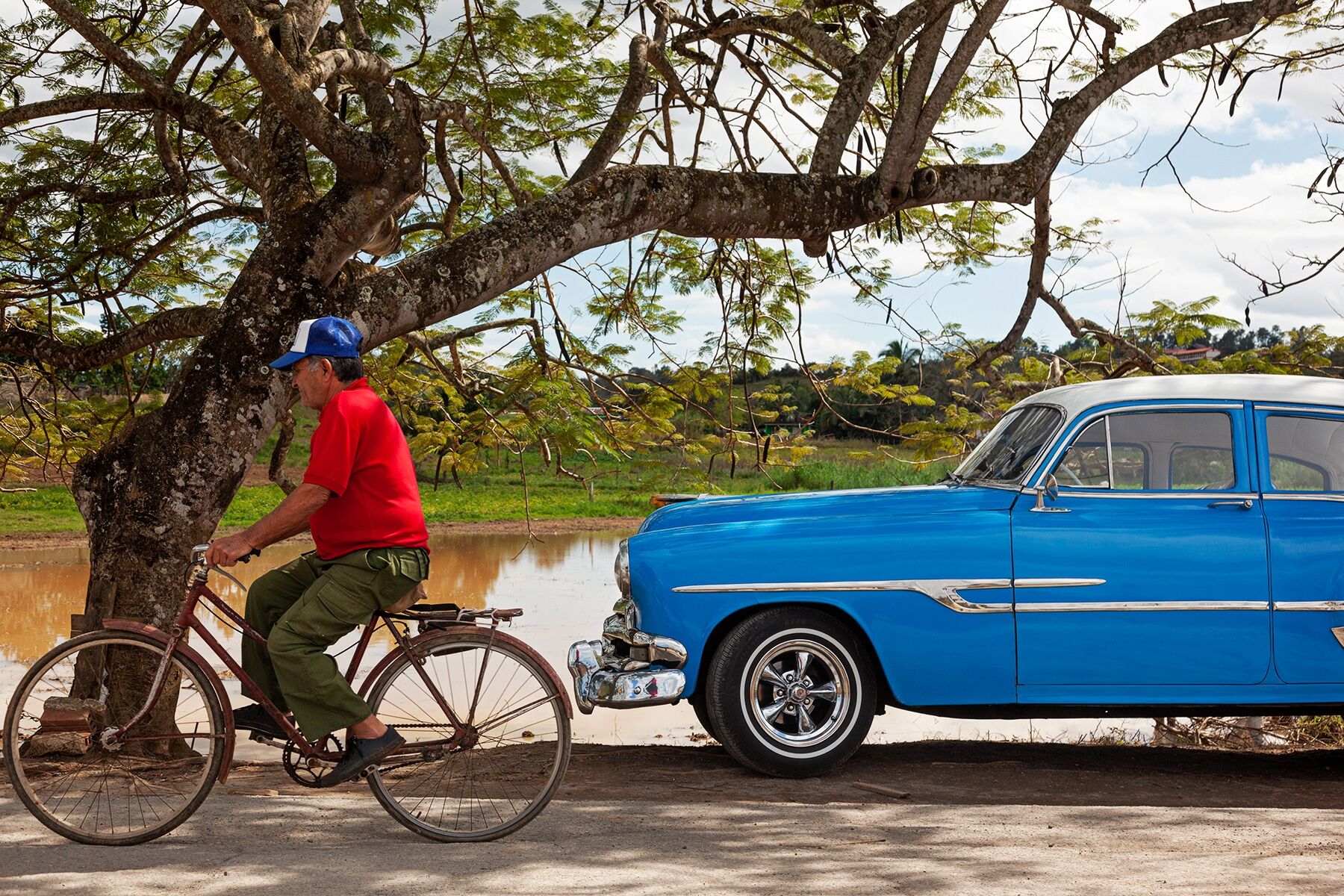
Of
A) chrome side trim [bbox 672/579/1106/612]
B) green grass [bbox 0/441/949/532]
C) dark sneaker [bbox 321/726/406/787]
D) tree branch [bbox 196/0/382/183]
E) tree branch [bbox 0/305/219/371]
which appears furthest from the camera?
green grass [bbox 0/441/949/532]

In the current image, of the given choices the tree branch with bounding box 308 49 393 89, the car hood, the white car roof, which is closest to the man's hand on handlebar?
the car hood

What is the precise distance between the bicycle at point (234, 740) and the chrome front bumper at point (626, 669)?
1.01 meters

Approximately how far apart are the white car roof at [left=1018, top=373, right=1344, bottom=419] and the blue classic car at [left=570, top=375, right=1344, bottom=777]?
0.76 ft

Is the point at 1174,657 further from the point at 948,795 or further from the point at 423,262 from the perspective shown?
the point at 423,262

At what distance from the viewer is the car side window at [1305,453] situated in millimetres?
6086

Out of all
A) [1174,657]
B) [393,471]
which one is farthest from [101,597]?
[1174,657]

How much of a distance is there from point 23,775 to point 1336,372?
39.9 ft

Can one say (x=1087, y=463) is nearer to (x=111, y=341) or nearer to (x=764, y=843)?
(x=764, y=843)

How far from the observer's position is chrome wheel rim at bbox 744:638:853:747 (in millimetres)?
5828

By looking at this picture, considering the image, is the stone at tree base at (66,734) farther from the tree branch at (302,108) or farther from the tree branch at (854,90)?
the tree branch at (854,90)

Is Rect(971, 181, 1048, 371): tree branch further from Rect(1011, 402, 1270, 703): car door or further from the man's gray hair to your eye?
the man's gray hair

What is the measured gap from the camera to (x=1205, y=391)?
244 inches

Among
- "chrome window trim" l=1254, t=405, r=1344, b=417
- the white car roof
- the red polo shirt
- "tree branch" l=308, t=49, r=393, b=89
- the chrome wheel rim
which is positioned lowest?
the chrome wheel rim

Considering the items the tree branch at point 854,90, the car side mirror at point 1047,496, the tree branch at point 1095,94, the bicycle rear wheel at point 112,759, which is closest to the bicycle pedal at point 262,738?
the bicycle rear wheel at point 112,759
